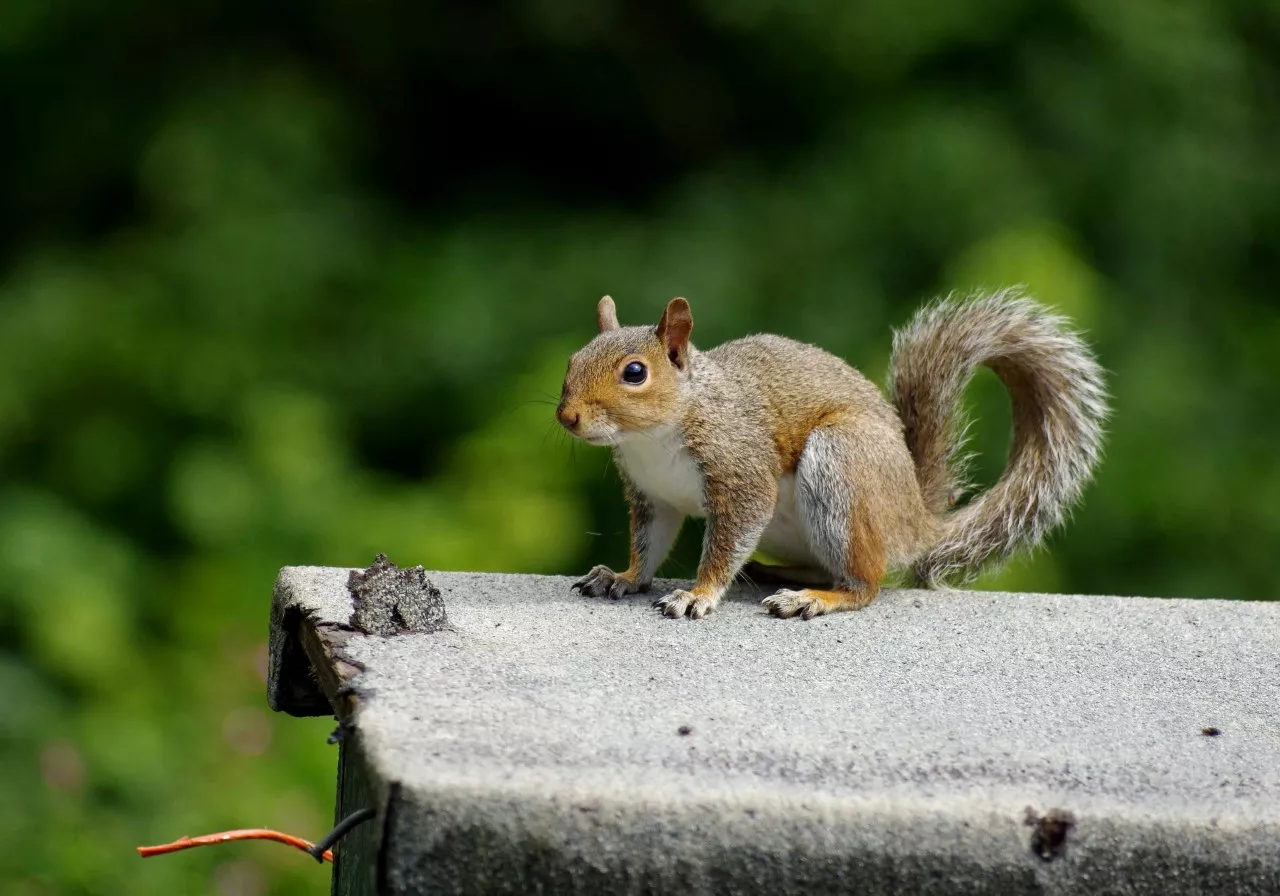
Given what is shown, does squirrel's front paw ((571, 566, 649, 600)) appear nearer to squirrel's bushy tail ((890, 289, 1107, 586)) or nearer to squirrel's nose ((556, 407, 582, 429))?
squirrel's nose ((556, 407, 582, 429))

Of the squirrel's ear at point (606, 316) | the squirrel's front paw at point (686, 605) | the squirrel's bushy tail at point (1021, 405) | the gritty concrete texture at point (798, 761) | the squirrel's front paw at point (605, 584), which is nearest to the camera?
the gritty concrete texture at point (798, 761)

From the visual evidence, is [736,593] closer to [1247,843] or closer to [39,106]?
[1247,843]

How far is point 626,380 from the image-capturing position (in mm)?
1680

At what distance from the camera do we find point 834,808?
977 mm

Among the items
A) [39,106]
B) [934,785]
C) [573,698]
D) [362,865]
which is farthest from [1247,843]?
[39,106]

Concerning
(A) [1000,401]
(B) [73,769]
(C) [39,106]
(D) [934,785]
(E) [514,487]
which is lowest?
(B) [73,769]

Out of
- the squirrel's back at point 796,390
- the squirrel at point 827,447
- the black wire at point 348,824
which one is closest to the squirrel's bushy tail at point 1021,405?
the squirrel at point 827,447

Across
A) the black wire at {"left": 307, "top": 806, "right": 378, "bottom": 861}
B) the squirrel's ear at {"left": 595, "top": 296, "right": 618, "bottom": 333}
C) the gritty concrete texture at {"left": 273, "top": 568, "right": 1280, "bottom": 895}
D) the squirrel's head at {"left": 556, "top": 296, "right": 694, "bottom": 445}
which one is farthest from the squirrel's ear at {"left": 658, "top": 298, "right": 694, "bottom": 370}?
the black wire at {"left": 307, "top": 806, "right": 378, "bottom": 861}

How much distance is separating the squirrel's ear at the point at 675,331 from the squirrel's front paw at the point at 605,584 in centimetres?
24

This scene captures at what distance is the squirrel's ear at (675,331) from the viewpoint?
1726 millimetres

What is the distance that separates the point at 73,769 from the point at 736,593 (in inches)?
42.0

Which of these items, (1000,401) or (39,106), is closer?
(1000,401)

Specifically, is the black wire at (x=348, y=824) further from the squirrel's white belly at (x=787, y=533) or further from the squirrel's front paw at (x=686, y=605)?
the squirrel's white belly at (x=787, y=533)

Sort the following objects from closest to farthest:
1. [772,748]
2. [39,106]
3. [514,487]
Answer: [772,748] < [514,487] < [39,106]
